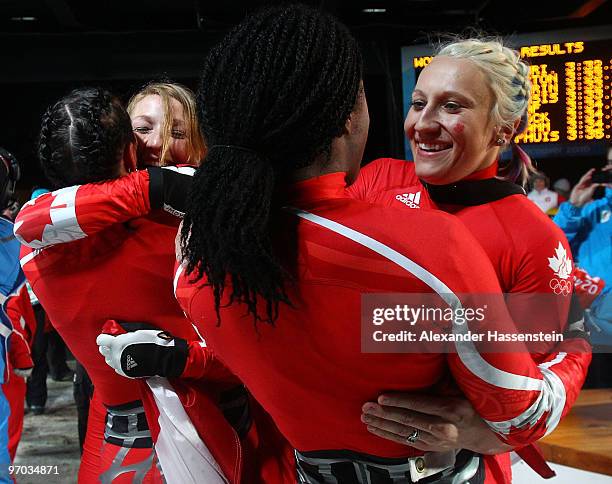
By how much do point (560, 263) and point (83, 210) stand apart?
864 mm

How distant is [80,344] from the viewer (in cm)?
143

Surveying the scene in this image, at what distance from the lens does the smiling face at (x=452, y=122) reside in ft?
3.96

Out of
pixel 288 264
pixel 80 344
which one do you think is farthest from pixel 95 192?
pixel 288 264

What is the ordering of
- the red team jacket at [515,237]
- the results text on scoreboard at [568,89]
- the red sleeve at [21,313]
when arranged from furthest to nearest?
the red sleeve at [21,313] → the results text on scoreboard at [568,89] → the red team jacket at [515,237]

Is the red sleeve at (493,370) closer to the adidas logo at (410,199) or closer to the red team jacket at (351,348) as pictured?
the red team jacket at (351,348)

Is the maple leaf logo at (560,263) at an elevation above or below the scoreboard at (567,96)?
below

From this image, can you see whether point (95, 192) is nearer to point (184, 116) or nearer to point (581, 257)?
point (184, 116)

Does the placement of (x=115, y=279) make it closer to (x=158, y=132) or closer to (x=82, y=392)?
(x=158, y=132)

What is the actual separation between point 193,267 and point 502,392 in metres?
0.39

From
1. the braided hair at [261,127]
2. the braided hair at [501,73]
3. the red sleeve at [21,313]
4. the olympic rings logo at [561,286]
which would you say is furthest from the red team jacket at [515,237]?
the red sleeve at [21,313]

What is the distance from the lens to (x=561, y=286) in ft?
3.78

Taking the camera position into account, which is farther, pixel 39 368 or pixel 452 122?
pixel 39 368

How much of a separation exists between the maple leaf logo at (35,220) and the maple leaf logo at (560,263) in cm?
91

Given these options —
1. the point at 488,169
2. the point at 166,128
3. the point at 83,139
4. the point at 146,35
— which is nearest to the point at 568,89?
the point at 488,169
